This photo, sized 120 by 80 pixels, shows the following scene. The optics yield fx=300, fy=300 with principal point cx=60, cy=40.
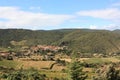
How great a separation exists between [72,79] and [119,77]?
29476mm

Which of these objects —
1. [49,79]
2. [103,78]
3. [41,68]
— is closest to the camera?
[103,78]

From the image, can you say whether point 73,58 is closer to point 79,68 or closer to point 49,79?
point 79,68

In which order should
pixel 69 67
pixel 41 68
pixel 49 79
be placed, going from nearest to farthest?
pixel 69 67, pixel 49 79, pixel 41 68

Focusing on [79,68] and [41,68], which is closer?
[79,68]

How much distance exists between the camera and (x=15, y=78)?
303 ft

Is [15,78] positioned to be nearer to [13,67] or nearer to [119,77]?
[119,77]

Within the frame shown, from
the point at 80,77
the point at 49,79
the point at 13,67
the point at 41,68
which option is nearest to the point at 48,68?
the point at 41,68

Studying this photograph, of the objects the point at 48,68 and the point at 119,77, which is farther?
the point at 48,68

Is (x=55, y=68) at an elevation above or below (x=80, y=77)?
below

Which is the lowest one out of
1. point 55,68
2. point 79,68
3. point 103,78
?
point 55,68

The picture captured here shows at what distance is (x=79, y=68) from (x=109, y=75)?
2958 cm

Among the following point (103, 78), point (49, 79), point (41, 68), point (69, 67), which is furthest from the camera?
point (41, 68)

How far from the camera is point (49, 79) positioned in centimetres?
12788

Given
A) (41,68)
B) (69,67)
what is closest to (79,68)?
(69,67)
